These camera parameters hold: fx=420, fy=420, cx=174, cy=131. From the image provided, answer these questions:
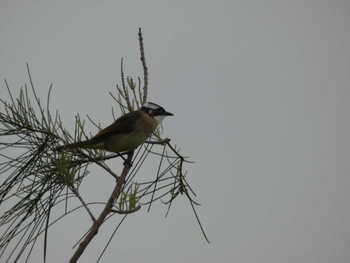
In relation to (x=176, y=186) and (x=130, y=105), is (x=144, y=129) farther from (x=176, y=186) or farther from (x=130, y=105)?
(x=176, y=186)

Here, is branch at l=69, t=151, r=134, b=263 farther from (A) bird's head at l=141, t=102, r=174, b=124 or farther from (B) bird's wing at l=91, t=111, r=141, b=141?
(A) bird's head at l=141, t=102, r=174, b=124

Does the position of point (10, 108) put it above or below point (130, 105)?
below

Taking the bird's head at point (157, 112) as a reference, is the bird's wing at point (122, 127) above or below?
below

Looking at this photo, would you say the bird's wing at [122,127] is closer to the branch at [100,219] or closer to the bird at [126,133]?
the bird at [126,133]

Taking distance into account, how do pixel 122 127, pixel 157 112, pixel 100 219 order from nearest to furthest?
1. pixel 100 219
2. pixel 122 127
3. pixel 157 112

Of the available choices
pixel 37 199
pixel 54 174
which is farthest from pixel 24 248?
pixel 54 174

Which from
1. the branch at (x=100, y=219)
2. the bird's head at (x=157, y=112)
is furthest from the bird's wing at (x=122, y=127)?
the branch at (x=100, y=219)

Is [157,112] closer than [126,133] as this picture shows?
No

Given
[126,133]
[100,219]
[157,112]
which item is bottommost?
[100,219]

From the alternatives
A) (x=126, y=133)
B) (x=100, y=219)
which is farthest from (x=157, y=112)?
(x=100, y=219)

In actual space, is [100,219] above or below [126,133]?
below

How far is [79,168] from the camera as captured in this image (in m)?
2.95

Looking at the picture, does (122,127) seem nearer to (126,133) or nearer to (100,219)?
(126,133)

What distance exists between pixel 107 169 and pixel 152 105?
9.40ft
